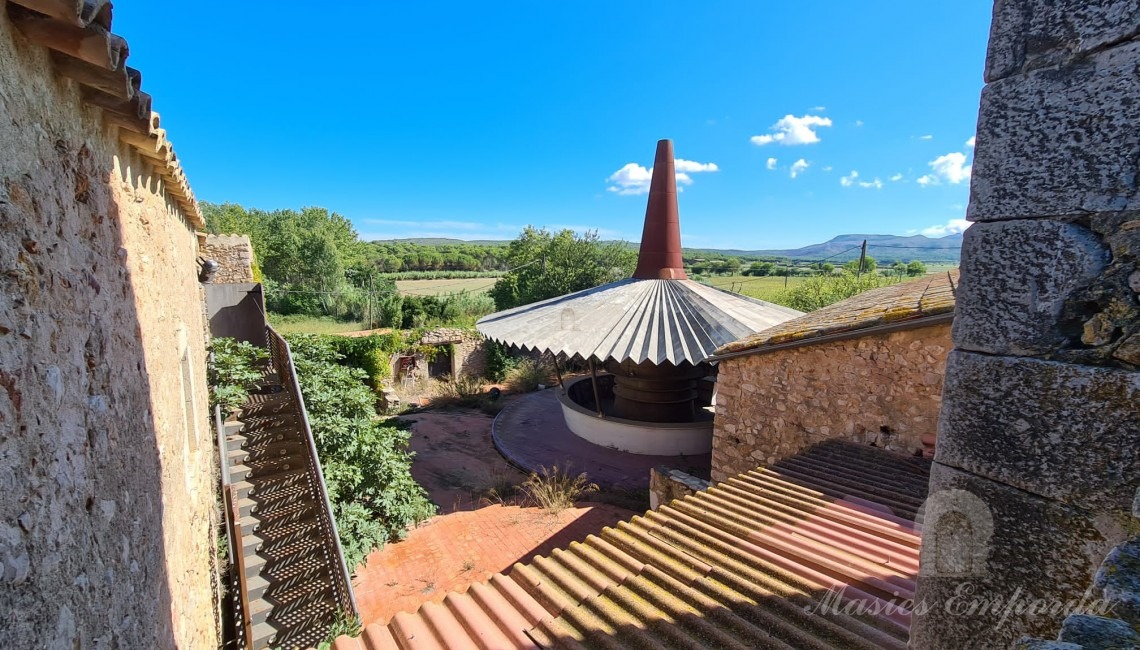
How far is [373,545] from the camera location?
714 cm

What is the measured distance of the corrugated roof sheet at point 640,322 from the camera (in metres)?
9.69

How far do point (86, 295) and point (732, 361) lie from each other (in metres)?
6.51

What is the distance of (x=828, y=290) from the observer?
81.5ft

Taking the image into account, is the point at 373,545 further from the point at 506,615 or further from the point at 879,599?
the point at 879,599

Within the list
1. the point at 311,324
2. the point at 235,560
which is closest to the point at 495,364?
the point at 235,560

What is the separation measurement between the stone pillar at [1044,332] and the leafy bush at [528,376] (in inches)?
626

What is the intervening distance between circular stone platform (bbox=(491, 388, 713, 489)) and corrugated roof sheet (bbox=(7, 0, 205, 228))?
867 centimetres

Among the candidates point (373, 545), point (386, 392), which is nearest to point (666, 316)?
point (373, 545)

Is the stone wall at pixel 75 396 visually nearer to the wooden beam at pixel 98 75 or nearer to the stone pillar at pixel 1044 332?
the wooden beam at pixel 98 75

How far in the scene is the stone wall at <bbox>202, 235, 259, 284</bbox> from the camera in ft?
34.5

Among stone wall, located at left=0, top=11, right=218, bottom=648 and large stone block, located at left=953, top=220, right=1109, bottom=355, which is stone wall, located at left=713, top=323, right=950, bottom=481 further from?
stone wall, located at left=0, top=11, right=218, bottom=648

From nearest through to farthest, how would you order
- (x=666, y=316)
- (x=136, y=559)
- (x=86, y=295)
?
1. (x=86, y=295)
2. (x=136, y=559)
3. (x=666, y=316)

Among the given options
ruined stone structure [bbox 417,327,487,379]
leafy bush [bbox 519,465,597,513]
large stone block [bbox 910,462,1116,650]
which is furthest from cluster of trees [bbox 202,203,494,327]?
large stone block [bbox 910,462,1116,650]

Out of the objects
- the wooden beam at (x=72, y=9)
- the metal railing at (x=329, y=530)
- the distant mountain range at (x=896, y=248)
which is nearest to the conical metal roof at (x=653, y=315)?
the metal railing at (x=329, y=530)
